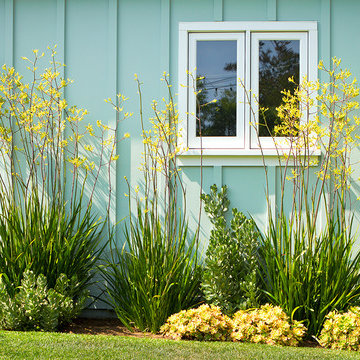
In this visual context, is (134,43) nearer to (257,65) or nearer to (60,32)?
(60,32)

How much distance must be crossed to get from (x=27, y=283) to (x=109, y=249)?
103 centimetres

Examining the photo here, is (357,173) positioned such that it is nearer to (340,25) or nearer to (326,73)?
(326,73)

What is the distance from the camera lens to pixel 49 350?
3.79 m

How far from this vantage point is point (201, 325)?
423 cm

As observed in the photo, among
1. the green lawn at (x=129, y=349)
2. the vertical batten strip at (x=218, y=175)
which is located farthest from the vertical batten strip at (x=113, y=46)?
the green lawn at (x=129, y=349)

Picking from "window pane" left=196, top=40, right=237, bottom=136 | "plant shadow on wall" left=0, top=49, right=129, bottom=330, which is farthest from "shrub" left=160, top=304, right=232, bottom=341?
"window pane" left=196, top=40, right=237, bottom=136

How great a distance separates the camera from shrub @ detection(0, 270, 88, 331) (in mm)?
4312

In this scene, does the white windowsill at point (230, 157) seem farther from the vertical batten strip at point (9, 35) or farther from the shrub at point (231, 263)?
the vertical batten strip at point (9, 35)

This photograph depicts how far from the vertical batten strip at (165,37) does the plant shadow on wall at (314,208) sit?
1.11m

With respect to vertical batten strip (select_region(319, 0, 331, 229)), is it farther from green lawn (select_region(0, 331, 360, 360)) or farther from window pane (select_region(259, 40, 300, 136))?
green lawn (select_region(0, 331, 360, 360))

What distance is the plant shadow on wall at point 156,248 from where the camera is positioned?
459cm

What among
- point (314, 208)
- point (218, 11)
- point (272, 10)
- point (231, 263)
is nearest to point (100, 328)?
point (231, 263)

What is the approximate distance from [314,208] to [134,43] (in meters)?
2.48

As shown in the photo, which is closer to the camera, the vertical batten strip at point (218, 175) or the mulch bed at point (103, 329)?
the mulch bed at point (103, 329)
